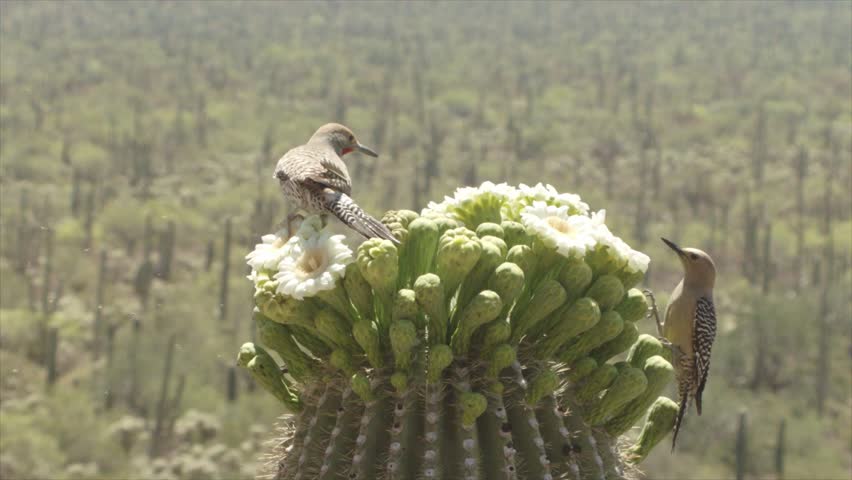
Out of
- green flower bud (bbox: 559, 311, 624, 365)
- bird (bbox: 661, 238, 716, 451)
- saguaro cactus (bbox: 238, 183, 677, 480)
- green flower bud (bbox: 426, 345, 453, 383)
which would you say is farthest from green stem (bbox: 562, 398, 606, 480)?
bird (bbox: 661, 238, 716, 451)

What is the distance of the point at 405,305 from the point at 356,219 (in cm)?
49

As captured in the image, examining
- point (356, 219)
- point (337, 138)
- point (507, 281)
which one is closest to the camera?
point (507, 281)

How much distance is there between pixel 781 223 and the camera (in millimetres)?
58812

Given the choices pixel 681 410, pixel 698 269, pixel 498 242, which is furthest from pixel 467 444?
pixel 698 269

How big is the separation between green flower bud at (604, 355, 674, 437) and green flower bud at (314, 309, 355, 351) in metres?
0.97

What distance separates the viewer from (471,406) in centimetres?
331

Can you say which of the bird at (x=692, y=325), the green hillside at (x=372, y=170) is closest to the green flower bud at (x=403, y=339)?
the bird at (x=692, y=325)

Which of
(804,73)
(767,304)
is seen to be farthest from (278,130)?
(804,73)

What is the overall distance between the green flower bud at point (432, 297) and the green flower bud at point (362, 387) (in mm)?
284

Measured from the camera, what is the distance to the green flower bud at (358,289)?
345 cm

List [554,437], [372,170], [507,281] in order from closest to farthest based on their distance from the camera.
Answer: [507,281] < [554,437] < [372,170]

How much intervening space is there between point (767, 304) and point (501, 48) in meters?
54.9

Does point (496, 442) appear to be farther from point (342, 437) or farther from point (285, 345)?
point (285, 345)

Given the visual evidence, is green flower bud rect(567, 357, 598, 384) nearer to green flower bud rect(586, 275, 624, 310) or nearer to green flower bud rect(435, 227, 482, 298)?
green flower bud rect(586, 275, 624, 310)
